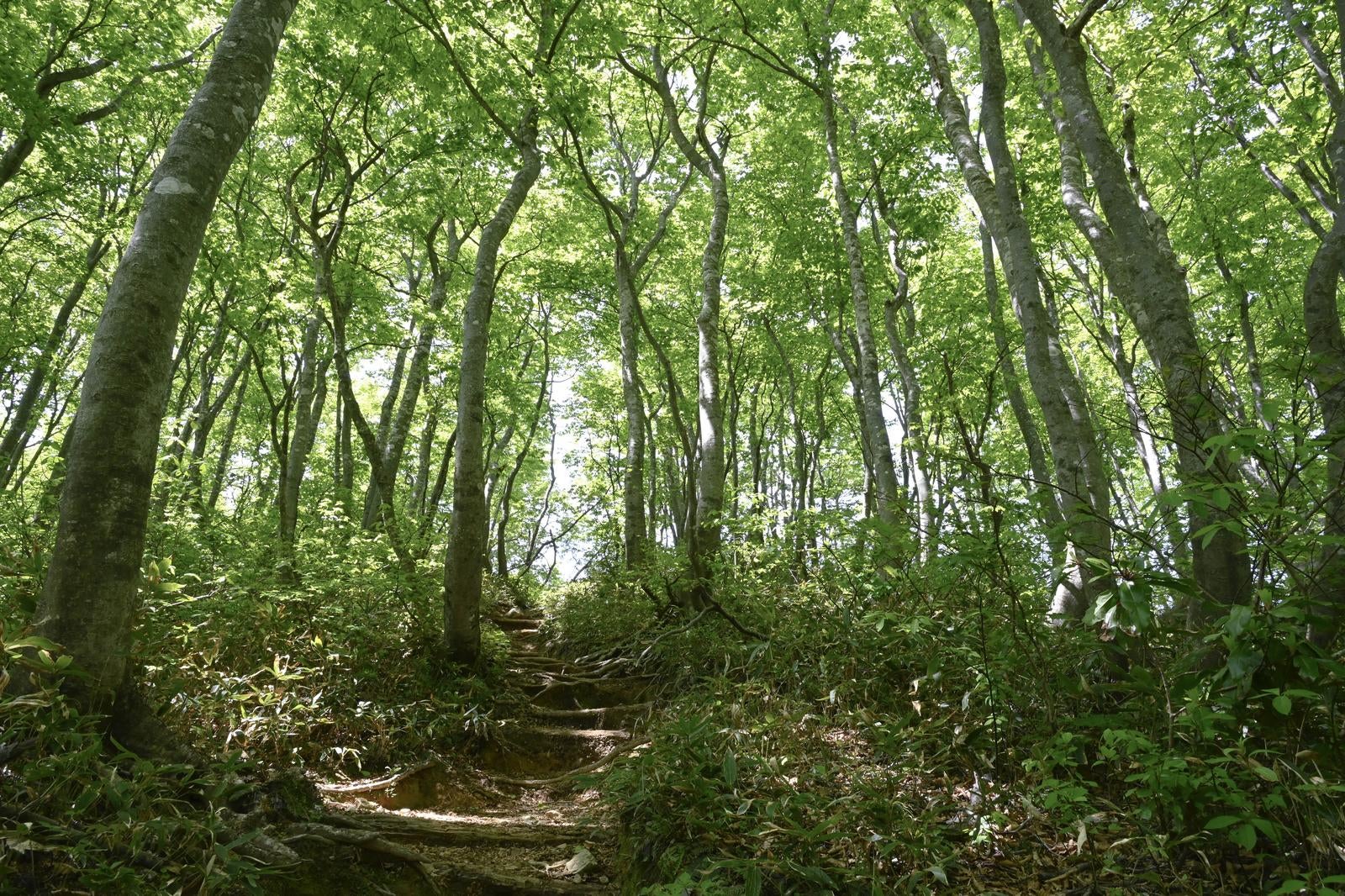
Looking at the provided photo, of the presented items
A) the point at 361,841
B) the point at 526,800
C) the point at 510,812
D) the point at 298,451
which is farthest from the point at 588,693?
the point at 298,451

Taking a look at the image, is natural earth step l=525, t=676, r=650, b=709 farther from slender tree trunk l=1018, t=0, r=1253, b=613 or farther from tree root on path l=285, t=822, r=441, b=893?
slender tree trunk l=1018, t=0, r=1253, b=613

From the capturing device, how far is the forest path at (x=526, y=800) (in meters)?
3.61

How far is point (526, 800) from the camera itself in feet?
18.0

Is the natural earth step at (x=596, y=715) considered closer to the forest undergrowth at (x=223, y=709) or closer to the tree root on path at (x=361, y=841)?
the forest undergrowth at (x=223, y=709)

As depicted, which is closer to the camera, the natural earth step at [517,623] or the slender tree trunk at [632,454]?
the slender tree trunk at [632,454]

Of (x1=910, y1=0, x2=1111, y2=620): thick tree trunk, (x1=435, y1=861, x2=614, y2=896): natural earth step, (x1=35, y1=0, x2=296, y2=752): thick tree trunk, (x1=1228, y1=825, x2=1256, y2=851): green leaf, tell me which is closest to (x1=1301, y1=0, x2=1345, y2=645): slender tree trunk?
(x1=1228, y1=825, x2=1256, y2=851): green leaf

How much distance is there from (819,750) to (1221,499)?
8.78ft

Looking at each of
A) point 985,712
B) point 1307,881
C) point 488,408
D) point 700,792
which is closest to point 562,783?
point 700,792

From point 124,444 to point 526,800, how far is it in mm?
4110

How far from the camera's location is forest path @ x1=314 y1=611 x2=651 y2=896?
361cm

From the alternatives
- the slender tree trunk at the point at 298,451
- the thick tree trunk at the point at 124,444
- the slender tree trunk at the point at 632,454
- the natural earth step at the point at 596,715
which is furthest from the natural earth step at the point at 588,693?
the thick tree trunk at the point at 124,444

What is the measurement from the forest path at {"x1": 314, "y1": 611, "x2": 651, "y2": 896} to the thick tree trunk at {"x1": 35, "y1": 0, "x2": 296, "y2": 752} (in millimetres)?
1613

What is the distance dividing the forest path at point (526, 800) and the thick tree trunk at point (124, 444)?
1.61 meters

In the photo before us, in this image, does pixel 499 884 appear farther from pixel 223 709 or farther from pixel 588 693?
pixel 588 693
